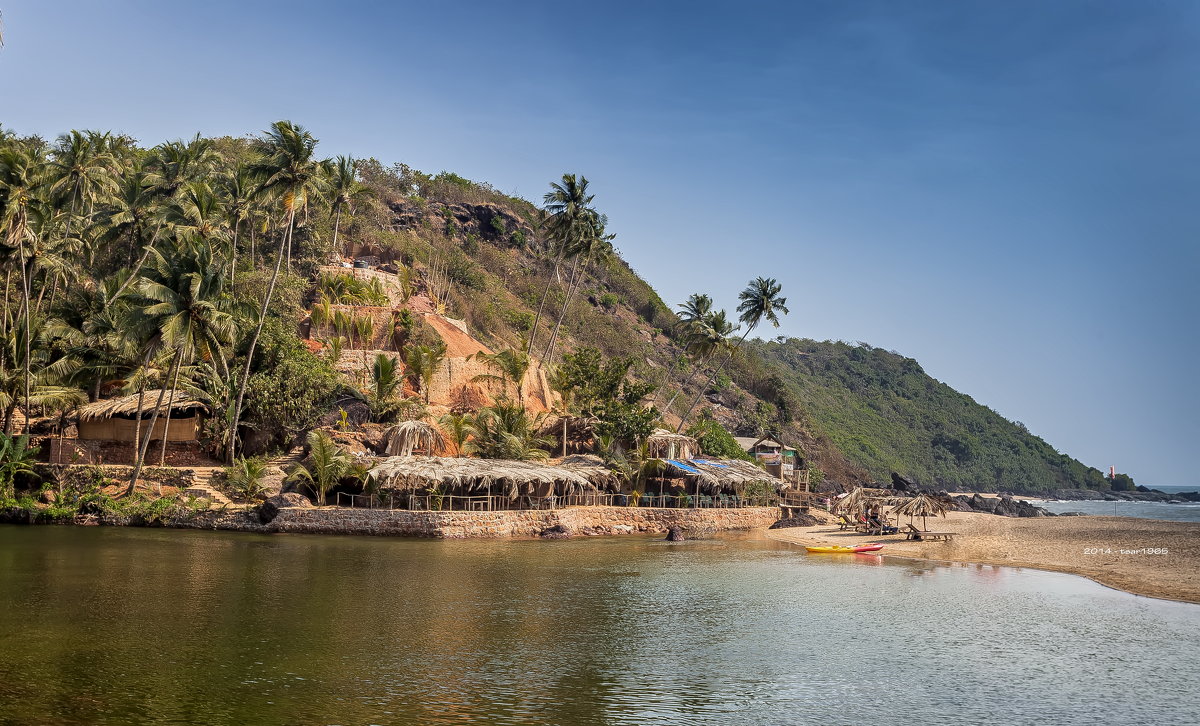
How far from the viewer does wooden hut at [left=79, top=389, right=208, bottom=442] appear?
36438mm

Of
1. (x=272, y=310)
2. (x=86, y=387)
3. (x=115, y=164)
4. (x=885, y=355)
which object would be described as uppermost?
(x=885, y=355)

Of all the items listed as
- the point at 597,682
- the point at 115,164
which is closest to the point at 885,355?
the point at 115,164

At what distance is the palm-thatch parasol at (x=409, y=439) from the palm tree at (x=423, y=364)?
755 cm

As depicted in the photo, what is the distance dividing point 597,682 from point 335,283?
41414 millimetres

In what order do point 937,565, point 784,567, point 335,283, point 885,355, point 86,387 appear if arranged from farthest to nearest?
point 885,355, point 335,283, point 86,387, point 937,565, point 784,567

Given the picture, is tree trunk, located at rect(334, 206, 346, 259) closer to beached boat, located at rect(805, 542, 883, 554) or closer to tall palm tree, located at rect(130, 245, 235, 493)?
tall palm tree, located at rect(130, 245, 235, 493)

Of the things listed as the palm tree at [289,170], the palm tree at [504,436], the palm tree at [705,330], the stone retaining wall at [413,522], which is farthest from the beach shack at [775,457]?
the palm tree at [289,170]

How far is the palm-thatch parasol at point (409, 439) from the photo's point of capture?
125 ft

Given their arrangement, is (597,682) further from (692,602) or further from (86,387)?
(86,387)

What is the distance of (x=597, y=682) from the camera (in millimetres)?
13852

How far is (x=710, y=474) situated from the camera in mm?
44125

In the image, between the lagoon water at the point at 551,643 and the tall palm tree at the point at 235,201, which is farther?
the tall palm tree at the point at 235,201

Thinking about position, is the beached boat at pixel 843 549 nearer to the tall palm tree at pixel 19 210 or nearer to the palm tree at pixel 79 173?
the tall palm tree at pixel 19 210

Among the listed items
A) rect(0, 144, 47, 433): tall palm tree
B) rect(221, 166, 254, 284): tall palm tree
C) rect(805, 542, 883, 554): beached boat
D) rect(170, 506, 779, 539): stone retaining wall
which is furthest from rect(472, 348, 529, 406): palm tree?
rect(0, 144, 47, 433): tall palm tree
